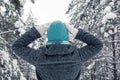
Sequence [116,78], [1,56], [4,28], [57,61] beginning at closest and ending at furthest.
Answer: [57,61] < [1,56] < [4,28] < [116,78]

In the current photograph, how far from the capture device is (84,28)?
1903cm

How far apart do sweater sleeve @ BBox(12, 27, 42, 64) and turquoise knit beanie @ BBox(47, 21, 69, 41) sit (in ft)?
0.66

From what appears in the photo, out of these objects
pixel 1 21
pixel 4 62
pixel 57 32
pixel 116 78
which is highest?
pixel 57 32

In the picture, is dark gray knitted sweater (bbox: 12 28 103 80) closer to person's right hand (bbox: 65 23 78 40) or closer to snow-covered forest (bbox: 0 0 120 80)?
person's right hand (bbox: 65 23 78 40)

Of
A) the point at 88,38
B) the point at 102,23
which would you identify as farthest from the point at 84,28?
the point at 88,38

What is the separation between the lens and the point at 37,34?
171 inches

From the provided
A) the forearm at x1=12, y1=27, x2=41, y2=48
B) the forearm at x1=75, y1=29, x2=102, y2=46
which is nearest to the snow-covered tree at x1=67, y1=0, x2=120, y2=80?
the forearm at x1=75, y1=29, x2=102, y2=46

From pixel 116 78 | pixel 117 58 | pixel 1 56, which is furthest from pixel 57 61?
pixel 116 78

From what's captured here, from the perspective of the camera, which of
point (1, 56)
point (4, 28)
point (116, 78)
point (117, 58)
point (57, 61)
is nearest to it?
point (57, 61)

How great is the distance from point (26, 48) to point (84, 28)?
14.8 meters

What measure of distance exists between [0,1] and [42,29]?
7.11 metres

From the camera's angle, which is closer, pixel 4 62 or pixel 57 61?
pixel 57 61

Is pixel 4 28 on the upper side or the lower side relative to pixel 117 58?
upper

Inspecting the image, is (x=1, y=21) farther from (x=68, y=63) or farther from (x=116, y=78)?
(x=116, y=78)
